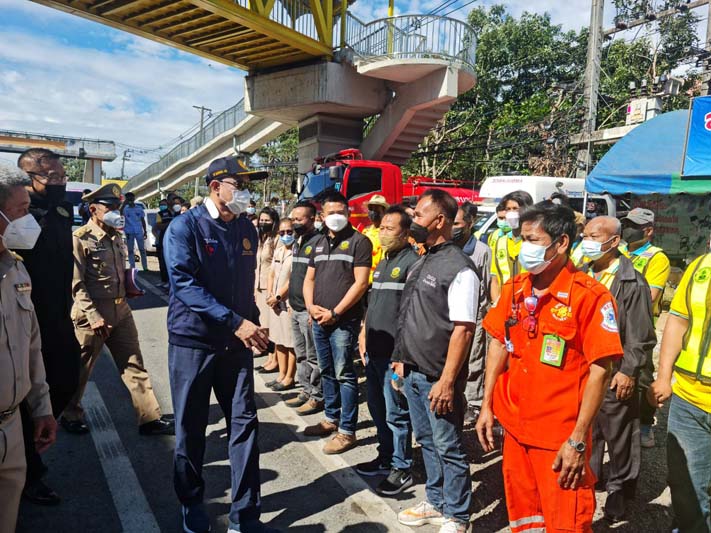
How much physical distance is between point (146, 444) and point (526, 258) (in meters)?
3.38

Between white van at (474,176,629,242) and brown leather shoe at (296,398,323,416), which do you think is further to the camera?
white van at (474,176,629,242)

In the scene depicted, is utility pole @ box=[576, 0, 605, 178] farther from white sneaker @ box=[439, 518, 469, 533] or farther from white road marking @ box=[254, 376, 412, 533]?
white sneaker @ box=[439, 518, 469, 533]

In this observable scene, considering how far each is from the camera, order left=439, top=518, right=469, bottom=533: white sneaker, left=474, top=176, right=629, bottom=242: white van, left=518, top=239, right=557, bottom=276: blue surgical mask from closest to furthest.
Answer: left=518, top=239, right=557, bottom=276: blue surgical mask → left=439, top=518, right=469, bottom=533: white sneaker → left=474, top=176, right=629, bottom=242: white van

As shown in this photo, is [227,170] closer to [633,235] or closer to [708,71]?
[633,235]

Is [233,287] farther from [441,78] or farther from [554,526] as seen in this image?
[441,78]

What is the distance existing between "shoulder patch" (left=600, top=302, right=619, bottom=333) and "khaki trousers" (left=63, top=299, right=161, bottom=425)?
3.61 metres

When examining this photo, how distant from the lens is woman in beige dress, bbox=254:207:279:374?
6.25m

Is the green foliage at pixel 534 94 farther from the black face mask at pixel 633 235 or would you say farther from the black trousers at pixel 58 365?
the black trousers at pixel 58 365

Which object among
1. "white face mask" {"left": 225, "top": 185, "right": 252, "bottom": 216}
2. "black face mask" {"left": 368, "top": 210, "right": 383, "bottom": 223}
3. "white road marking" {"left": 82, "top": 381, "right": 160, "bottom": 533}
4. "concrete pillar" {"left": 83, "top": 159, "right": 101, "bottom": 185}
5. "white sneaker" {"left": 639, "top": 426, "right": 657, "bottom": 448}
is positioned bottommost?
"white road marking" {"left": 82, "top": 381, "right": 160, "bottom": 533}

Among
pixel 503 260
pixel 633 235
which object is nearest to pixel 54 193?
pixel 503 260

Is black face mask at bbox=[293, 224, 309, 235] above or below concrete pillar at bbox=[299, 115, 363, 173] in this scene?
below

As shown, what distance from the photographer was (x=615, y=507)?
3262 millimetres

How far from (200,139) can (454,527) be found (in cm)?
2520

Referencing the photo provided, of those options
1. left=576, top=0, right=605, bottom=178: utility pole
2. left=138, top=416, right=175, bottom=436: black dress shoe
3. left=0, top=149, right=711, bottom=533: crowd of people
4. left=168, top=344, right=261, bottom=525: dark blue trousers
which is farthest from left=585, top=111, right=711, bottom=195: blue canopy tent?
left=138, top=416, right=175, bottom=436: black dress shoe
